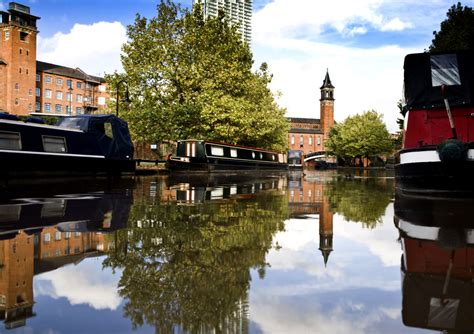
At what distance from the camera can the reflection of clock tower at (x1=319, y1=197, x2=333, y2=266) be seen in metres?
4.52

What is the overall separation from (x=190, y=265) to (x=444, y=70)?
10234 millimetres

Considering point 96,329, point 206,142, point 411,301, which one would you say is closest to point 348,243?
point 411,301

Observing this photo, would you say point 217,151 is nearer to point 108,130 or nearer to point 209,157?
point 209,157

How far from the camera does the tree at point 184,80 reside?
28.9 metres

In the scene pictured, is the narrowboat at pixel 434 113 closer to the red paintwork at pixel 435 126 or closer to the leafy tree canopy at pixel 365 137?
the red paintwork at pixel 435 126

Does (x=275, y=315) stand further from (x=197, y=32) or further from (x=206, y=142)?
(x=197, y=32)

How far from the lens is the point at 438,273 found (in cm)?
340

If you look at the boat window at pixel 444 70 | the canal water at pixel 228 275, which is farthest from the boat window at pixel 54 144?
the boat window at pixel 444 70

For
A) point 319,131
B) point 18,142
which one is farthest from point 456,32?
point 319,131

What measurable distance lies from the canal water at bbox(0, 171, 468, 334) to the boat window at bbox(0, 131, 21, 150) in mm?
8201

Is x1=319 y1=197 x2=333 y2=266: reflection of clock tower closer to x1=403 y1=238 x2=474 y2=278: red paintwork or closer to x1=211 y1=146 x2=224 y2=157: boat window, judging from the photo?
x1=403 y1=238 x2=474 y2=278: red paintwork

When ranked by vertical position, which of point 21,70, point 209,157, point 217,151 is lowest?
point 209,157

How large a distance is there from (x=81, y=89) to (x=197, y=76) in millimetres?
73920

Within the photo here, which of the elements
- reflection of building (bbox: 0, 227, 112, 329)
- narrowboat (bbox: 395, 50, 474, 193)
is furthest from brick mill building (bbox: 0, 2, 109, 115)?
reflection of building (bbox: 0, 227, 112, 329)
